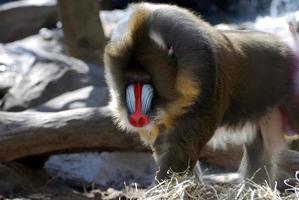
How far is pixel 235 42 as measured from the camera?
3.82 metres

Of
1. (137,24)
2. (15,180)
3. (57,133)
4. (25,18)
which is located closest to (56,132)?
(57,133)

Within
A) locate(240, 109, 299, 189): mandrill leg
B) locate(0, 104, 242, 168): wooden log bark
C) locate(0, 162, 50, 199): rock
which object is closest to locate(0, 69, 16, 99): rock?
locate(0, 162, 50, 199): rock

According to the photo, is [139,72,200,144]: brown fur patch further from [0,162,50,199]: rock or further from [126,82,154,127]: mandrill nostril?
[0,162,50,199]: rock

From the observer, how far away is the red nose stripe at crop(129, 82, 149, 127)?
3248 mm

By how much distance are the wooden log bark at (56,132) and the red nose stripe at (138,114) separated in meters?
1.10

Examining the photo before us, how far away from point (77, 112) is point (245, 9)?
6910mm

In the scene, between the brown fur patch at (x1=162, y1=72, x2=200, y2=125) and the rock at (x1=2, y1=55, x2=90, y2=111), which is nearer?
the brown fur patch at (x1=162, y1=72, x2=200, y2=125)

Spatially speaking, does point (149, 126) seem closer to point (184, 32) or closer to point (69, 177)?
point (184, 32)

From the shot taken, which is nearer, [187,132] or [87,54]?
[187,132]

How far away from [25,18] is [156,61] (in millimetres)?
6176

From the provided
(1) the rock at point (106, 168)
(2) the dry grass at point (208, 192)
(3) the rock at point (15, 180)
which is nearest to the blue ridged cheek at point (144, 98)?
(2) the dry grass at point (208, 192)

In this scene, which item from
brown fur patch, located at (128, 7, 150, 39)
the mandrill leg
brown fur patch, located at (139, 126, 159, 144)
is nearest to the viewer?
brown fur patch, located at (128, 7, 150, 39)

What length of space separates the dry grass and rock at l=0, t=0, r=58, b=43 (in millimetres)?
6428

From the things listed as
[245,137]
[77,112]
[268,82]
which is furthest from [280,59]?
[77,112]
